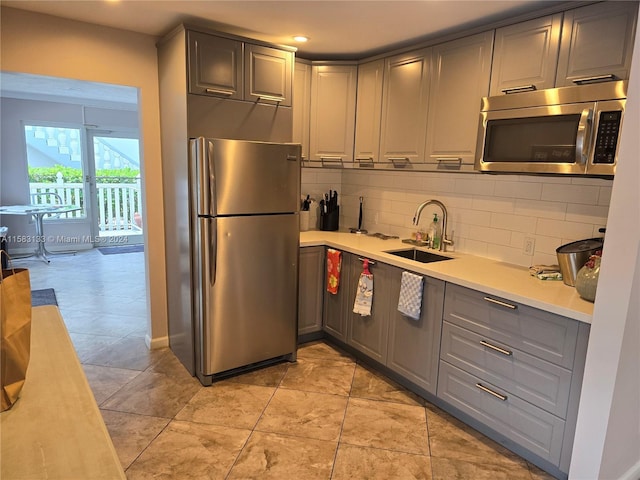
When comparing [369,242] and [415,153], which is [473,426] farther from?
[415,153]

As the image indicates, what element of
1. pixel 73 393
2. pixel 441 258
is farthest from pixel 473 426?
pixel 73 393

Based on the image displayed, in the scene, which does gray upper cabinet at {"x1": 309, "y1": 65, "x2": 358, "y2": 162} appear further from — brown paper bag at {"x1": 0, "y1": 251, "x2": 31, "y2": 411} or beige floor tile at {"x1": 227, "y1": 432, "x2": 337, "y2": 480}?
brown paper bag at {"x1": 0, "y1": 251, "x2": 31, "y2": 411}

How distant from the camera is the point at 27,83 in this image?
555cm

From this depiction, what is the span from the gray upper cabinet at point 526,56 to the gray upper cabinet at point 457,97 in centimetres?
7

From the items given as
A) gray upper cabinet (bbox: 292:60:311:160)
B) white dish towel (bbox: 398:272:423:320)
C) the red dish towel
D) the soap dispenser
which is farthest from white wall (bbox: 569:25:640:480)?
gray upper cabinet (bbox: 292:60:311:160)

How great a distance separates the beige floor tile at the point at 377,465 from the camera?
81.3 inches

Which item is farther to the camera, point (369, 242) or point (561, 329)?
point (369, 242)

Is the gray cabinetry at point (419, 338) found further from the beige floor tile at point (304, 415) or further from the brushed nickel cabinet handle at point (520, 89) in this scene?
the brushed nickel cabinet handle at point (520, 89)

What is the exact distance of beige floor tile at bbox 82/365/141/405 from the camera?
108 inches

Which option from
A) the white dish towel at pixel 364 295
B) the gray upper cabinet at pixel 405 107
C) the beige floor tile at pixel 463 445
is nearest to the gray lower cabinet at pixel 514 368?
the beige floor tile at pixel 463 445

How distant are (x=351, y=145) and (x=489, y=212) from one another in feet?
4.00

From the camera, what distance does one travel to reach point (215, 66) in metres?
2.69

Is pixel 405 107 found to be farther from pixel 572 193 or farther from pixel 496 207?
pixel 572 193

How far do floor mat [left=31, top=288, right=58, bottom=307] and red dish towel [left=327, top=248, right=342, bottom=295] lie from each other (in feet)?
9.98
